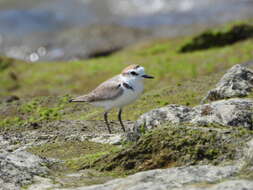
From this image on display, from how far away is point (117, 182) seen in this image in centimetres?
712

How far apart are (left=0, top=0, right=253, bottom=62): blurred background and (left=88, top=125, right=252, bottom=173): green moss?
102ft

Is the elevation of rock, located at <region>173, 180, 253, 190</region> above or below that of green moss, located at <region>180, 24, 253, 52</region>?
below

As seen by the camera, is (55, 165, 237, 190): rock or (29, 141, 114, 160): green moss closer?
(55, 165, 237, 190): rock

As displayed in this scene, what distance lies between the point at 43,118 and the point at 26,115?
40.4 inches

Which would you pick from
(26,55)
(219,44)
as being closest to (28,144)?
(219,44)

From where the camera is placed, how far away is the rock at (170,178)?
264 inches

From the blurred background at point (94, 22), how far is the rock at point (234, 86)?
80.4 ft

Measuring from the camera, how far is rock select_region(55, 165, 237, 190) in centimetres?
670

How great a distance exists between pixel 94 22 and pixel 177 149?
3708 cm

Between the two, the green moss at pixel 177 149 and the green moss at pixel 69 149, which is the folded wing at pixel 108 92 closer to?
the green moss at pixel 69 149

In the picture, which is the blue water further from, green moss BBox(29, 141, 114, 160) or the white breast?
green moss BBox(29, 141, 114, 160)

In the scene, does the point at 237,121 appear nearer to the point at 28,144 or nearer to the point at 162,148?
the point at 162,148

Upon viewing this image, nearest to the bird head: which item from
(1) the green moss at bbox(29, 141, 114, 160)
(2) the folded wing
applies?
(2) the folded wing

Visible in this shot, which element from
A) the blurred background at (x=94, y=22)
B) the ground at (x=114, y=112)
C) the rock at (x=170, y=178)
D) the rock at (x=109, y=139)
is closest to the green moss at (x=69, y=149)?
the ground at (x=114, y=112)
